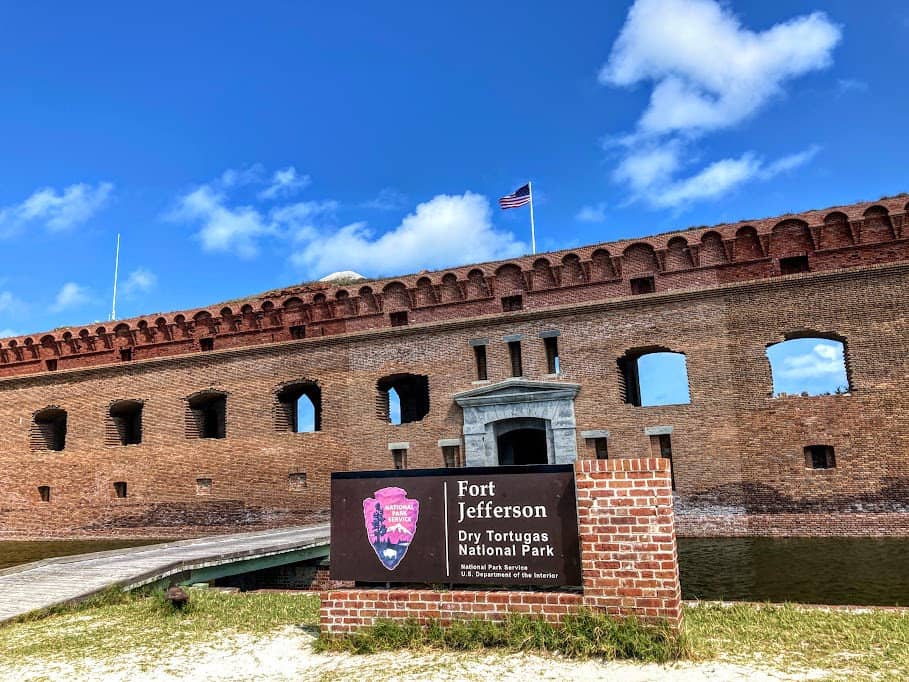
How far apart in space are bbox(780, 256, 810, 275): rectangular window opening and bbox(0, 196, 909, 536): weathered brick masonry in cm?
7

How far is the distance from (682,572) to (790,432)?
20.5 ft


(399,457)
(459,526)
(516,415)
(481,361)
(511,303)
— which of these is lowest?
(459,526)

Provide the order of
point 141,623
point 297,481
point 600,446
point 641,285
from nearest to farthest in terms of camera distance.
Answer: point 141,623, point 600,446, point 641,285, point 297,481

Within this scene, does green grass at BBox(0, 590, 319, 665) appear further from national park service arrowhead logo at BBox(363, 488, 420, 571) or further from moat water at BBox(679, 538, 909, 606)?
moat water at BBox(679, 538, 909, 606)

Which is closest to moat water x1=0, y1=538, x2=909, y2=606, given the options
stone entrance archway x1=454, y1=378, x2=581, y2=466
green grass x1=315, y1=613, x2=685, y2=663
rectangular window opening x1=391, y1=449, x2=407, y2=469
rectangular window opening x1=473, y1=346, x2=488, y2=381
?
stone entrance archway x1=454, y1=378, x2=581, y2=466

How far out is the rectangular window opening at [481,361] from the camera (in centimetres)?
1930

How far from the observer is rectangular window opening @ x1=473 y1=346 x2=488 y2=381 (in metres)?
19.3

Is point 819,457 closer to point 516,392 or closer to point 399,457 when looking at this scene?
point 516,392

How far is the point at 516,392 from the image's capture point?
18.5m

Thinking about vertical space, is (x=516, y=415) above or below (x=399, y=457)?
above

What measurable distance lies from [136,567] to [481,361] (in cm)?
1102

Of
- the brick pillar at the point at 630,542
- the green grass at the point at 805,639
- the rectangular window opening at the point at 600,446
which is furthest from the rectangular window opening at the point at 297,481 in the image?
the brick pillar at the point at 630,542

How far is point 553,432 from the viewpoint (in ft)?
59.6

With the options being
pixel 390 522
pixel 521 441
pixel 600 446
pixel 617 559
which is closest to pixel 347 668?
pixel 390 522
